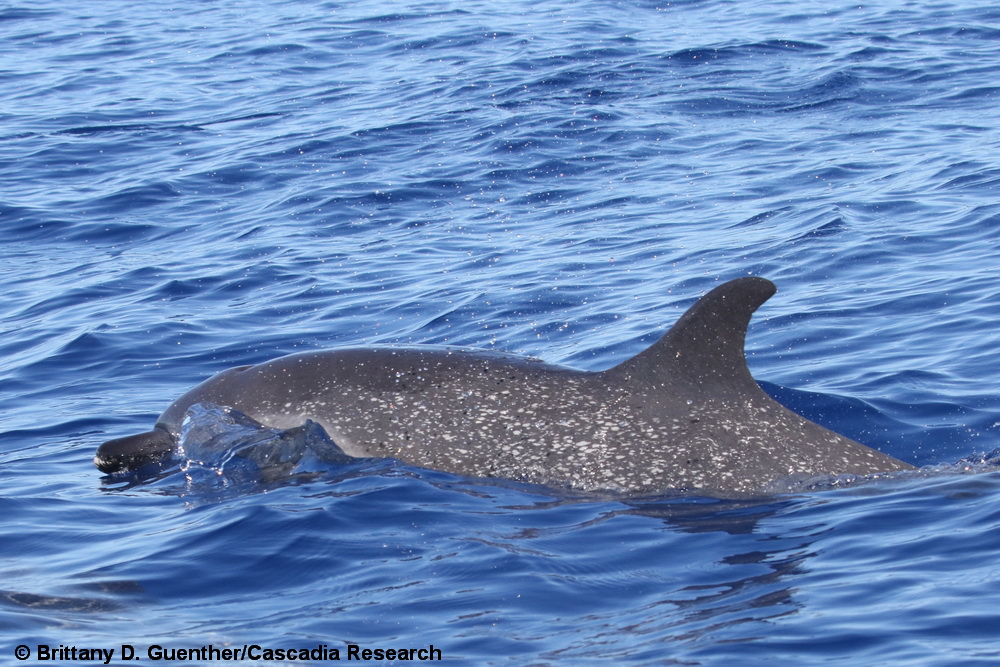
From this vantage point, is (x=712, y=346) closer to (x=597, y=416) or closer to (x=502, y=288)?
(x=597, y=416)

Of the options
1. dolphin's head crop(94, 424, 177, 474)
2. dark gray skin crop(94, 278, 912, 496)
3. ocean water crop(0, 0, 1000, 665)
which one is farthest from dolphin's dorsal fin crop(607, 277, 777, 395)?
dolphin's head crop(94, 424, 177, 474)

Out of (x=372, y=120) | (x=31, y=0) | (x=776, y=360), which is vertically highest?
(x=31, y=0)

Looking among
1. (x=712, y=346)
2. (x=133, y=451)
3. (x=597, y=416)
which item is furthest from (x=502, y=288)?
(x=712, y=346)

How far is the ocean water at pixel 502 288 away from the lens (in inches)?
285

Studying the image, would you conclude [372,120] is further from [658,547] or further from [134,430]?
[658,547]

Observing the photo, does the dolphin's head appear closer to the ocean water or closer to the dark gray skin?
the ocean water

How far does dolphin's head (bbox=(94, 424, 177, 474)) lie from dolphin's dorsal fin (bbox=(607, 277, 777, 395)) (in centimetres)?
375

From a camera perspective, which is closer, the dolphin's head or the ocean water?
the ocean water

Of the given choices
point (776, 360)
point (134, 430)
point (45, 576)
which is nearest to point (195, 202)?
point (134, 430)

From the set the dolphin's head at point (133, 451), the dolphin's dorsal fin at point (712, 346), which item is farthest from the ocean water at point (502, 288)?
the dolphin's dorsal fin at point (712, 346)

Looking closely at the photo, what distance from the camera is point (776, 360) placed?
12812 millimetres

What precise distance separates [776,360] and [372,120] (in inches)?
545

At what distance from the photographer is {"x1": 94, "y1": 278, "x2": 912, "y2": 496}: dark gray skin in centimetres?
884

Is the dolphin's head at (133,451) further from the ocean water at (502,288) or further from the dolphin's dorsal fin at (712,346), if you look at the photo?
the dolphin's dorsal fin at (712,346)
